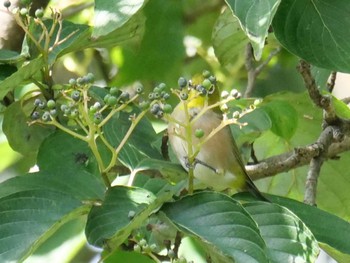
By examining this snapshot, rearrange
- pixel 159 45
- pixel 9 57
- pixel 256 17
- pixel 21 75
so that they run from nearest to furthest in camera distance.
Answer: pixel 256 17
pixel 21 75
pixel 9 57
pixel 159 45

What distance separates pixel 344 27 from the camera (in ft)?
7.56

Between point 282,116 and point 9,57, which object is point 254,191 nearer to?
point 282,116

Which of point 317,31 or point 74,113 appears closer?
point 74,113

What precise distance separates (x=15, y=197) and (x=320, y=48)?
0.80 meters

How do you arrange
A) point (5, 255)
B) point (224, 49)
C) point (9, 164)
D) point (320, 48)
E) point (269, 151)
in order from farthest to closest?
point (9, 164) < point (269, 151) < point (224, 49) < point (320, 48) < point (5, 255)

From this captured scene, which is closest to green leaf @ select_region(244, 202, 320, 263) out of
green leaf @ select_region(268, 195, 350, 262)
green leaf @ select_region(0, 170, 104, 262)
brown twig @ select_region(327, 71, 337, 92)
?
green leaf @ select_region(268, 195, 350, 262)

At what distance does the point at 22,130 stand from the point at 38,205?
609 millimetres

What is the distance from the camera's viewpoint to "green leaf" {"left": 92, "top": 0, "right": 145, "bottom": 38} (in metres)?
2.00

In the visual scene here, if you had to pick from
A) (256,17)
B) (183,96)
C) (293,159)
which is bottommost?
(293,159)

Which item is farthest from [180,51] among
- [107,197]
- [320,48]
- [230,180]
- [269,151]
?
[107,197]

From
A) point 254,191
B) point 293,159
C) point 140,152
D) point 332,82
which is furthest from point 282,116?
point 140,152

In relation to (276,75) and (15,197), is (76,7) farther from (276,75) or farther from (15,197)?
(15,197)

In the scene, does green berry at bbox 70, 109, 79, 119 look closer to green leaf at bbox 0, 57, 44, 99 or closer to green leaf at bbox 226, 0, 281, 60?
green leaf at bbox 0, 57, 44, 99

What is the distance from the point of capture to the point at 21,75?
216 centimetres
